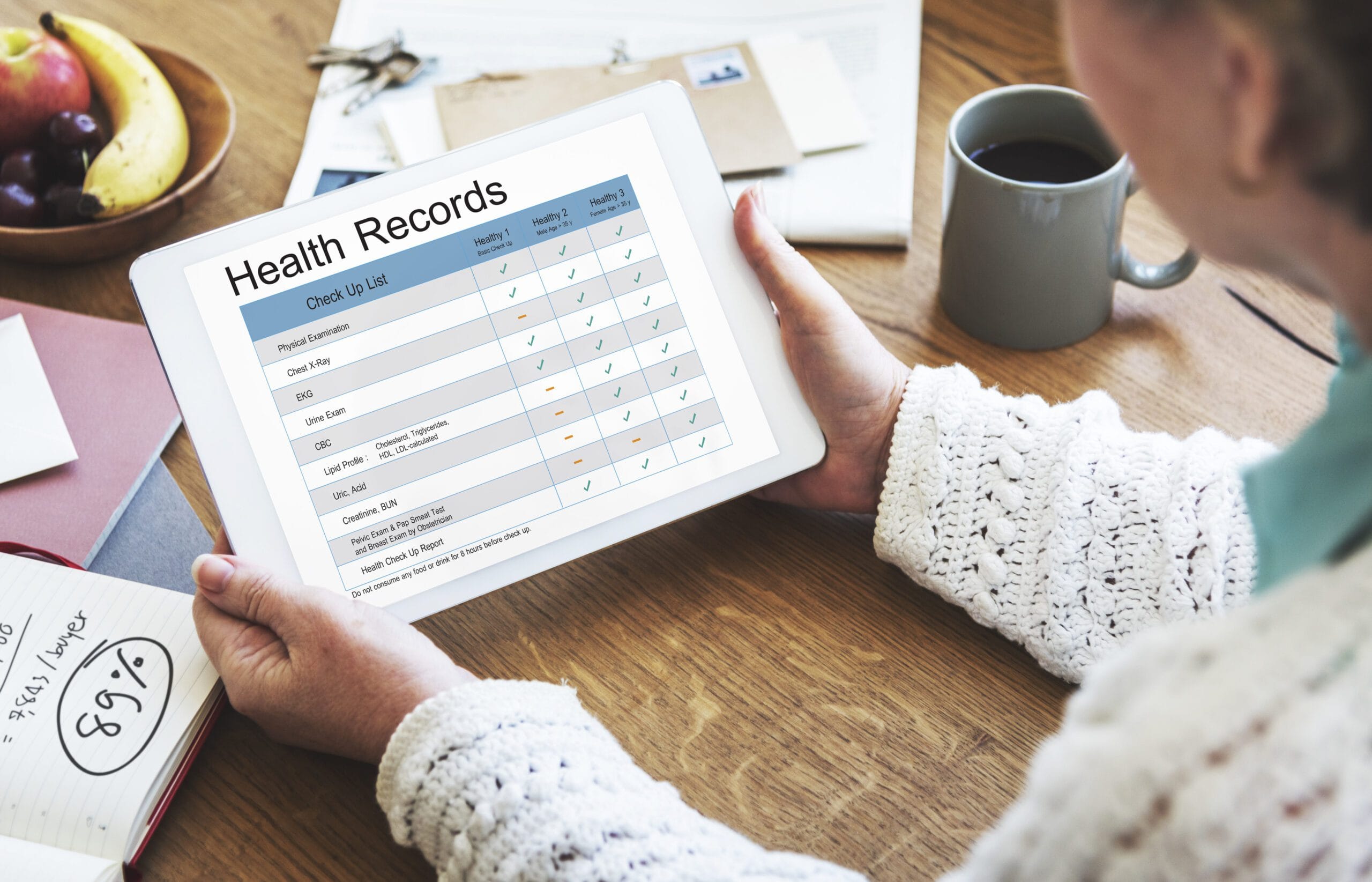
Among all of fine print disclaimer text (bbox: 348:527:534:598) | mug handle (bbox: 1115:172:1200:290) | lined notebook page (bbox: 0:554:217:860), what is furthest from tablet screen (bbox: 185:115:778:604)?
mug handle (bbox: 1115:172:1200:290)

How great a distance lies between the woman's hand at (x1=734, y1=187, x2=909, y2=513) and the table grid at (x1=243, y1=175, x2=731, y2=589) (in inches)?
2.8

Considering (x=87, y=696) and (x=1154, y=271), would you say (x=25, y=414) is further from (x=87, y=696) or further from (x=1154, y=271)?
(x=1154, y=271)

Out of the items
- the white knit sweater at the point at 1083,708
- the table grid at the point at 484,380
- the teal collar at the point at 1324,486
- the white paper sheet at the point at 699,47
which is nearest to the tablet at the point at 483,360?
the table grid at the point at 484,380

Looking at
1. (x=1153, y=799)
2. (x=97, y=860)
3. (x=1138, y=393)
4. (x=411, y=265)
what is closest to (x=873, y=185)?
(x=1138, y=393)

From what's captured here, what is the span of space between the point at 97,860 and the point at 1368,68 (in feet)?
2.24

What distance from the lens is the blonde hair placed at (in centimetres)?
29

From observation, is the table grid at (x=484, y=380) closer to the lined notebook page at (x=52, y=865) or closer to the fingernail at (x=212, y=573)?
the fingernail at (x=212, y=573)

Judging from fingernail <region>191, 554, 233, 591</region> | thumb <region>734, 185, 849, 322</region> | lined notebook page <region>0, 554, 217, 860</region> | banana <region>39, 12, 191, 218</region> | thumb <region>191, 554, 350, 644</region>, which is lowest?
lined notebook page <region>0, 554, 217, 860</region>

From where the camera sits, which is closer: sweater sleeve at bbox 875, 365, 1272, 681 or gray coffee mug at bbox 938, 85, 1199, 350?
sweater sleeve at bbox 875, 365, 1272, 681

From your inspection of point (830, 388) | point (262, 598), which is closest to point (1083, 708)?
point (830, 388)

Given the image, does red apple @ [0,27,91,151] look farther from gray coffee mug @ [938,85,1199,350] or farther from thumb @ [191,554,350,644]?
gray coffee mug @ [938,85,1199,350]

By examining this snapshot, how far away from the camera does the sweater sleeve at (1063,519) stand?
0.61 metres

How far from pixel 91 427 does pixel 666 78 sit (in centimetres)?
59

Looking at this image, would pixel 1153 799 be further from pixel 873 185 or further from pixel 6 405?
pixel 6 405
